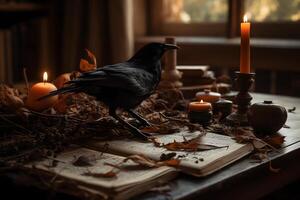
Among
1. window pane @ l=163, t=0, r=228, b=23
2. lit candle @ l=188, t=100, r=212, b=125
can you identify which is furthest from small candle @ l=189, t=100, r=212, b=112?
window pane @ l=163, t=0, r=228, b=23

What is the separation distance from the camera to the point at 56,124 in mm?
1241

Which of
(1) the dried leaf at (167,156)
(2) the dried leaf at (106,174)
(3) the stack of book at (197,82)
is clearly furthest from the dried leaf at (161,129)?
(3) the stack of book at (197,82)

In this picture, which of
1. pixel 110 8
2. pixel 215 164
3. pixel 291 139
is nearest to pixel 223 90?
pixel 291 139

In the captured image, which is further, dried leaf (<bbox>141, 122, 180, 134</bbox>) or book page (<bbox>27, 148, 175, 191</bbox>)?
dried leaf (<bbox>141, 122, 180, 134</bbox>)

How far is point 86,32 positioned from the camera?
9.14 feet

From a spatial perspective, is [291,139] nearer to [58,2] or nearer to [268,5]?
[268,5]

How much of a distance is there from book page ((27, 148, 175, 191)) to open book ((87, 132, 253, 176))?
0.04 metres

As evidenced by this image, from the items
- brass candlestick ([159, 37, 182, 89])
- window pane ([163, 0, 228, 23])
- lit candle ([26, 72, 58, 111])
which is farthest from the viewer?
window pane ([163, 0, 228, 23])

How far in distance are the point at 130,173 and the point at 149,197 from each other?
83 millimetres

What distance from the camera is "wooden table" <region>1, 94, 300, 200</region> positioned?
0.88 m

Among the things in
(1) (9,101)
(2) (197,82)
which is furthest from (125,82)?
(2) (197,82)

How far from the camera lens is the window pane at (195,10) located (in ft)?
9.14

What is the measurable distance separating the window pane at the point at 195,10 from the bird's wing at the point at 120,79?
1682 mm

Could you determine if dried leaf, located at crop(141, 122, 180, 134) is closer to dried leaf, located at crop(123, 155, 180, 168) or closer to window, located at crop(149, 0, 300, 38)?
dried leaf, located at crop(123, 155, 180, 168)
